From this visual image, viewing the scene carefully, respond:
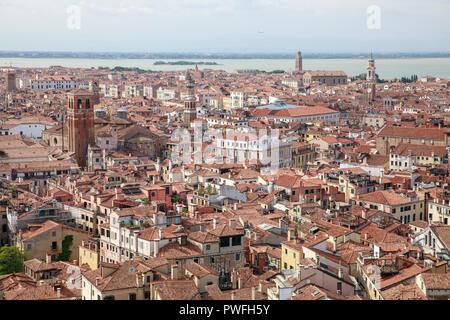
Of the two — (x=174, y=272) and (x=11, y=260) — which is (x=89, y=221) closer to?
(x=11, y=260)

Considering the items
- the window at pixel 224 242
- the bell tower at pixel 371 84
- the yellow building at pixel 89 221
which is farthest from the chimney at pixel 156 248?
the bell tower at pixel 371 84

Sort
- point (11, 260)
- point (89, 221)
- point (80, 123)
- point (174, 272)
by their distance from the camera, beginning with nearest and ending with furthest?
1. point (174, 272)
2. point (11, 260)
3. point (89, 221)
4. point (80, 123)

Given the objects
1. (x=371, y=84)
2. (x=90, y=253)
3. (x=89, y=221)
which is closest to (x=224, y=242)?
(x=90, y=253)

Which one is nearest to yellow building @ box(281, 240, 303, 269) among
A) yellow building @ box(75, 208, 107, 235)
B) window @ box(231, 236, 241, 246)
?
window @ box(231, 236, 241, 246)

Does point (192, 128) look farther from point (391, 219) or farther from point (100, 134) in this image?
point (391, 219)

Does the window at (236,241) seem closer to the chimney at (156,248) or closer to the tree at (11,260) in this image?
the chimney at (156,248)

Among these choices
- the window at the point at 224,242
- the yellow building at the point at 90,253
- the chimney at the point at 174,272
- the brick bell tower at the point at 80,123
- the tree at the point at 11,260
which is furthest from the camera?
the brick bell tower at the point at 80,123

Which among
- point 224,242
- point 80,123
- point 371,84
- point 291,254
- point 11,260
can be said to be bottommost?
point 11,260
